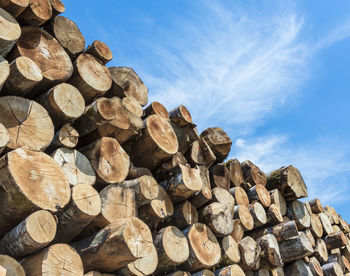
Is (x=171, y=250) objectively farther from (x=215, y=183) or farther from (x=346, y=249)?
(x=346, y=249)

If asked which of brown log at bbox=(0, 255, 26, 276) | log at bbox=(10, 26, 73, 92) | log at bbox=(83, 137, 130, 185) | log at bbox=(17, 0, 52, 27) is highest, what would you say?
log at bbox=(17, 0, 52, 27)

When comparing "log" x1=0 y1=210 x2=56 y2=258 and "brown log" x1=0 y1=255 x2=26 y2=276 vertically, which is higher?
"log" x1=0 y1=210 x2=56 y2=258

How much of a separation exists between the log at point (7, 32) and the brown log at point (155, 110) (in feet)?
5.00

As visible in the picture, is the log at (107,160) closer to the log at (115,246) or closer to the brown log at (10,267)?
the log at (115,246)

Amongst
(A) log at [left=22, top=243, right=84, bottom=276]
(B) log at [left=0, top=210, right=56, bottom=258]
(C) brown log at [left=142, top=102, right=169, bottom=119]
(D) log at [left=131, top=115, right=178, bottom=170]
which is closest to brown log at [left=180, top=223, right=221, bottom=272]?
(D) log at [left=131, top=115, right=178, bottom=170]

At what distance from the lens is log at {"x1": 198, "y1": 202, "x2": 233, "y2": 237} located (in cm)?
372

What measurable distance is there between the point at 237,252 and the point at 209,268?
0.50 meters

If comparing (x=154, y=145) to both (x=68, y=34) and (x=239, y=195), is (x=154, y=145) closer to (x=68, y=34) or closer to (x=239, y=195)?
(x=68, y=34)

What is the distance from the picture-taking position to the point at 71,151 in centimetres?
279

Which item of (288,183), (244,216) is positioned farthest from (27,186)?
(288,183)

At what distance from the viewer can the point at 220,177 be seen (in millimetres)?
4355

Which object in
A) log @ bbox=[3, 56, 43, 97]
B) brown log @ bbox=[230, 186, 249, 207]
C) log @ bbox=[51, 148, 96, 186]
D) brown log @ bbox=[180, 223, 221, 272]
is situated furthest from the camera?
brown log @ bbox=[230, 186, 249, 207]

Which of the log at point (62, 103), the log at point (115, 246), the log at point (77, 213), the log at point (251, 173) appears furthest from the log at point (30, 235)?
the log at point (251, 173)

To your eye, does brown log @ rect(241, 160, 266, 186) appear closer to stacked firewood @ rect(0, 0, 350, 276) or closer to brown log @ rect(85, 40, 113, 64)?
stacked firewood @ rect(0, 0, 350, 276)
